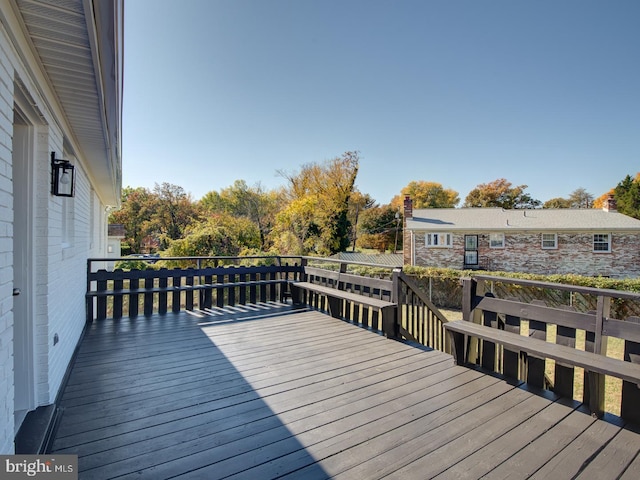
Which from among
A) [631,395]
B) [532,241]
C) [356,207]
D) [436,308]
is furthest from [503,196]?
[631,395]

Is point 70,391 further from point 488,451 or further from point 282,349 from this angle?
point 488,451

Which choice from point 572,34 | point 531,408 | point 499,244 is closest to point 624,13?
point 572,34

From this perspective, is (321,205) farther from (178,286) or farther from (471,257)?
(178,286)

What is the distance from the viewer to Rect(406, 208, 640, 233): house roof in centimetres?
1526

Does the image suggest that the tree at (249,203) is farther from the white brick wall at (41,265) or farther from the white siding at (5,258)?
the white siding at (5,258)

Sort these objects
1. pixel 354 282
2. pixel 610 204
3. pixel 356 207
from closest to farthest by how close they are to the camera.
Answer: pixel 354 282 < pixel 610 204 < pixel 356 207

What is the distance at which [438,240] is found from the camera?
16797 mm

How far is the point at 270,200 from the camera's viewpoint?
2452 cm

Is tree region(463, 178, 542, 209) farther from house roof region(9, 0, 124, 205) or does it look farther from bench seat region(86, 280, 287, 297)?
house roof region(9, 0, 124, 205)

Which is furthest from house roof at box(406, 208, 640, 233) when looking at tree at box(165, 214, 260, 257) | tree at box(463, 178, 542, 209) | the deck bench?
tree at box(463, 178, 542, 209)

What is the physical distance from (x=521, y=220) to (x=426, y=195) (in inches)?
781

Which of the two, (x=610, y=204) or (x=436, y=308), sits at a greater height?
(x=610, y=204)

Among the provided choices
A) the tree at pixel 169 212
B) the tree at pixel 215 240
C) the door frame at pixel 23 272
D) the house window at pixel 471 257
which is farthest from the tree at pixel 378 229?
the door frame at pixel 23 272

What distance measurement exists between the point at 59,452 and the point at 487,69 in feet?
40.8
